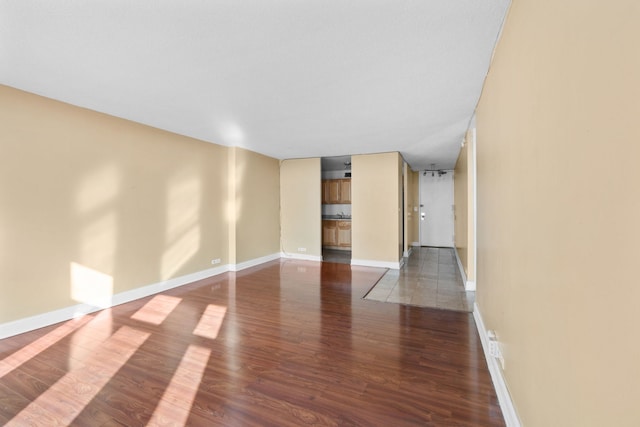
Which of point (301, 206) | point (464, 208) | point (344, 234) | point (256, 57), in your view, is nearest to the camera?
point (256, 57)

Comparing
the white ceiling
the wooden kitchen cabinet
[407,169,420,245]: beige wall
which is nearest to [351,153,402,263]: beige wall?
the wooden kitchen cabinet

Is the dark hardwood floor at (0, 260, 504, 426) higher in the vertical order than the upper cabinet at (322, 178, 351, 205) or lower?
lower

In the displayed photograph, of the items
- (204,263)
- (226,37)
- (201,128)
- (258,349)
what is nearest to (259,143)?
(201,128)

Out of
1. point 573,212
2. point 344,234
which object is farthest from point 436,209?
point 573,212

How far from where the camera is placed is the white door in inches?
342

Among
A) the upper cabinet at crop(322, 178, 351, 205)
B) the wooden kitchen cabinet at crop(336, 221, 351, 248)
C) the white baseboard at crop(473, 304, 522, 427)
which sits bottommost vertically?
the white baseboard at crop(473, 304, 522, 427)

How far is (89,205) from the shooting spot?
347cm

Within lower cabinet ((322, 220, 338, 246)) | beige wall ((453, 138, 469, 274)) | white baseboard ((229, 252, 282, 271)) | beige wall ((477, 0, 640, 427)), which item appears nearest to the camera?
beige wall ((477, 0, 640, 427))

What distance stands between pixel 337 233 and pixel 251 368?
607 centimetres

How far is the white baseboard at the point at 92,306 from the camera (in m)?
2.87

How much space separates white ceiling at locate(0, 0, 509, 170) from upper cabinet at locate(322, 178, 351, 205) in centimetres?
428

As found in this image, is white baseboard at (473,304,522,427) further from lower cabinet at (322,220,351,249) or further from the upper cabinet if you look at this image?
the upper cabinet

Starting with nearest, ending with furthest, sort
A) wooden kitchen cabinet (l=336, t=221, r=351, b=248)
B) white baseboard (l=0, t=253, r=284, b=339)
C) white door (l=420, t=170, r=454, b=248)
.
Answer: white baseboard (l=0, t=253, r=284, b=339), wooden kitchen cabinet (l=336, t=221, r=351, b=248), white door (l=420, t=170, r=454, b=248)

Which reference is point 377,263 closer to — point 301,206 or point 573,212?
point 301,206
